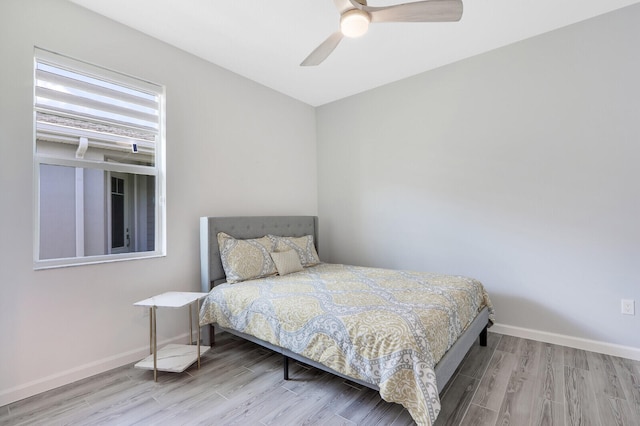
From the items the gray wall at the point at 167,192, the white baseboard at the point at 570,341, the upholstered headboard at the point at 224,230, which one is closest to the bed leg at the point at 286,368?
the upholstered headboard at the point at 224,230

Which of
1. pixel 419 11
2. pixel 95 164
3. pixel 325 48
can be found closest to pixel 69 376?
pixel 95 164

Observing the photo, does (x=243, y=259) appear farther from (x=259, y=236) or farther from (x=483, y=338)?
(x=483, y=338)

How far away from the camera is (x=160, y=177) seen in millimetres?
2678

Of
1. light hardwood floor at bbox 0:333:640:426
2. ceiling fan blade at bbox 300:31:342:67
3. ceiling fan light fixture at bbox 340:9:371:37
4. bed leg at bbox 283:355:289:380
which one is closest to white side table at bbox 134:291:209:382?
light hardwood floor at bbox 0:333:640:426

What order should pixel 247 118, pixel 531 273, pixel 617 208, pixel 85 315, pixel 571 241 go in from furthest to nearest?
1. pixel 247 118
2. pixel 531 273
3. pixel 571 241
4. pixel 617 208
5. pixel 85 315

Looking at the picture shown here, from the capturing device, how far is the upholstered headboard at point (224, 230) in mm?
2752

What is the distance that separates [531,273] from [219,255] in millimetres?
2977

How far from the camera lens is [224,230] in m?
2.89

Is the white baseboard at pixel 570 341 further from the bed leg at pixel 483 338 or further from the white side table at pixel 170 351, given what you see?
the white side table at pixel 170 351

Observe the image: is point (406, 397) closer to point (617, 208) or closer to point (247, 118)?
point (617, 208)

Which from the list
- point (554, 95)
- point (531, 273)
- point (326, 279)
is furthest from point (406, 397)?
point (554, 95)

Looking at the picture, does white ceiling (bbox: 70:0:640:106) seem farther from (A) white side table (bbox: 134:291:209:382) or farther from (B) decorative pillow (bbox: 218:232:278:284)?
(A) white side table (bbox: 134:291:209:382)

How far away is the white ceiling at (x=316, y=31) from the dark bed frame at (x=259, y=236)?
166 cm

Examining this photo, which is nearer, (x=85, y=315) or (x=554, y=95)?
(x=85, y=315)
